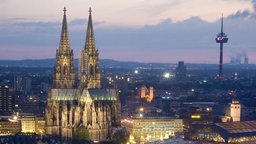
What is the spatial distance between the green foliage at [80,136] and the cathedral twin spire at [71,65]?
7.42 meters

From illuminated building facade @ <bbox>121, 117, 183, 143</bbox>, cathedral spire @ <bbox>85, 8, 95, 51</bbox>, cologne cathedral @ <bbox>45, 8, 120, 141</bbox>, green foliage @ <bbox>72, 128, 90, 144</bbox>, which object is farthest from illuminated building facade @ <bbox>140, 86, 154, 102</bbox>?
green foliage @ <bbox>72, 128, 90, 144</bbox>

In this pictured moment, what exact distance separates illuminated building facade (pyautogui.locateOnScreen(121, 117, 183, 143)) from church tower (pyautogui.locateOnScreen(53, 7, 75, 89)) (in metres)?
16.9

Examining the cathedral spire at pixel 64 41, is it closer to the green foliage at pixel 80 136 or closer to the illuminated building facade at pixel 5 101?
the green foliage at pixel 80 136

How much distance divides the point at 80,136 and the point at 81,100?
622 centimetres

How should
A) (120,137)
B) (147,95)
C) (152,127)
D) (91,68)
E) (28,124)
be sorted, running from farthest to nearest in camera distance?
(147,95) < (152,127) < (28,124) < (91,68) < (120,137)

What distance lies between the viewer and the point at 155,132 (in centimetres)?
11075

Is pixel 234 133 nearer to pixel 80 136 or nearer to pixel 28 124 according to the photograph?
pixel 80 136

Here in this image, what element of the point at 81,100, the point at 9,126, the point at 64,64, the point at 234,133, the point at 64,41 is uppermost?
the point at 64,41

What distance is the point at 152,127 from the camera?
11081 centimetres

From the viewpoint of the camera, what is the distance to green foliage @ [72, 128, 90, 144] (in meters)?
87.3

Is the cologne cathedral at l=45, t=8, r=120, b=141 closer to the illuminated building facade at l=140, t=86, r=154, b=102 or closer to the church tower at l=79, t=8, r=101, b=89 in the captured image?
the church tower at l=79, t=8, r=101, b=89

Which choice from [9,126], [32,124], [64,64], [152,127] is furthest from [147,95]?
[64,64]

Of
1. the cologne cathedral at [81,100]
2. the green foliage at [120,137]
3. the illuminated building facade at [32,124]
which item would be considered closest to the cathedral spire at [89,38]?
the cologne cathedral at [81,100]

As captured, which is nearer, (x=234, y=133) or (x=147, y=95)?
(x=234, y=133)
